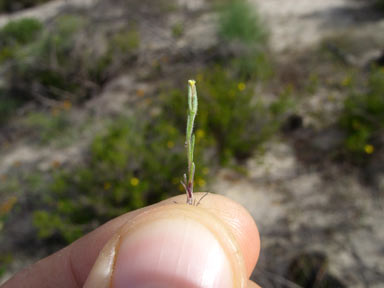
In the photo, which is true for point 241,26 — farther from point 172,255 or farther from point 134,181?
point 172,255

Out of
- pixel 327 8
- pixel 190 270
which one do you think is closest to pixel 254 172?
pixel 190 270

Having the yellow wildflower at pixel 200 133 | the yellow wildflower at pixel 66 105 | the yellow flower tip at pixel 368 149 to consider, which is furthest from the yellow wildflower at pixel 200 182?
the yellow wildflower at pixel 66 105

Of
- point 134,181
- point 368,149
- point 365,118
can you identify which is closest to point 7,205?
point 134,181

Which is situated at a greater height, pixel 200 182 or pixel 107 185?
pixel 107 185

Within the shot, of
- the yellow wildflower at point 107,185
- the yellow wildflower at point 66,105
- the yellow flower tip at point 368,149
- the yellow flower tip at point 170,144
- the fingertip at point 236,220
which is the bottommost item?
the yellow flower tip at point 368,149

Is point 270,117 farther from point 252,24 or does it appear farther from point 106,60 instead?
point 106,60

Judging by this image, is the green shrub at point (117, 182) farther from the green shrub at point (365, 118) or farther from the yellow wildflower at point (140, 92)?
the yellow wildflower at point (140, 92)
